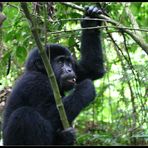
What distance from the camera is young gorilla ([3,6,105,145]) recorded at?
4.57 metres

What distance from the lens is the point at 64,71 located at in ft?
16.3

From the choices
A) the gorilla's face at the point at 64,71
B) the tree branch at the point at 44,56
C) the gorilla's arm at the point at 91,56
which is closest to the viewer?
the tree branch at the point at 44,56

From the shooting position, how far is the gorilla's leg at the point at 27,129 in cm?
455

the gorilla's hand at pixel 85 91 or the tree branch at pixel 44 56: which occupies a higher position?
the tree branch at pixel 44 56

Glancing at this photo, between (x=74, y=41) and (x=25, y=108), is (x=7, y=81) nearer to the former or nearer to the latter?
(x=74, y=41)

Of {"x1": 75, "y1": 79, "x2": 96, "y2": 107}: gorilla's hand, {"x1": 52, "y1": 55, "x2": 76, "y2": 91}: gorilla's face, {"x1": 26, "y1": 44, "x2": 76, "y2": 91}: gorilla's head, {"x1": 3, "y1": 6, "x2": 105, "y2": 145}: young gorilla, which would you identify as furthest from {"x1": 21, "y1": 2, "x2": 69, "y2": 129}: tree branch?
{"x1": 26, "y1": 44, "x2": 76, "y2": 91}: gorilla's head

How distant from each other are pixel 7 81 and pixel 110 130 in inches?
85.9

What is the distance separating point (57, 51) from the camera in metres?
5.16

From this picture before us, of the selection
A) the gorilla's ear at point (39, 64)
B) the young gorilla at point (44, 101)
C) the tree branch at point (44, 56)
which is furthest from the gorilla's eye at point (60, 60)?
the tree branch at point (44, 56)

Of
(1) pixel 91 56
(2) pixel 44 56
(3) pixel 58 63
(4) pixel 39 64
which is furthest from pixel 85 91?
(2) pixel 44 56

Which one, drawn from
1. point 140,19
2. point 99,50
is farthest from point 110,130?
point 140,19

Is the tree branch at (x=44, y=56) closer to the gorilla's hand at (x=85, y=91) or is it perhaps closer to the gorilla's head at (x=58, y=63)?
the gorilla's hand at (x=85, y=91)

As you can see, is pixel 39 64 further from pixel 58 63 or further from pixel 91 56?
pixel 91 56

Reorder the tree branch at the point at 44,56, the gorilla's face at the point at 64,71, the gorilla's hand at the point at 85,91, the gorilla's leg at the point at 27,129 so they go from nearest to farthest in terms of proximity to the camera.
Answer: the tree branch at the point at 44,56
the gorilla's leg at the point at 27,129
the gorilla's hand at the point at 85,91
the gorilla's face at the point at 64,71
